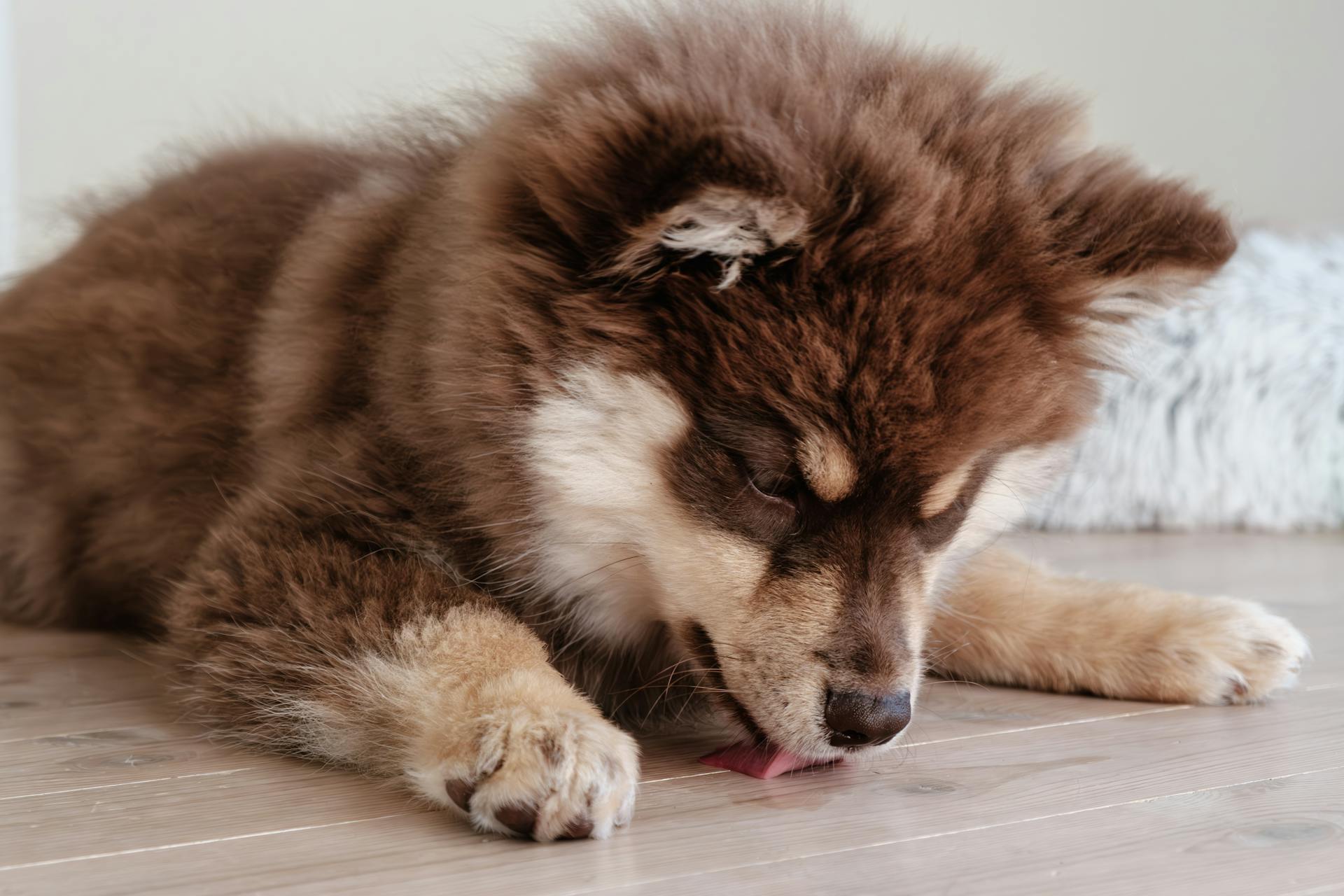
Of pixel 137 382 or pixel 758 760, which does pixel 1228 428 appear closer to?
pixel 758 760

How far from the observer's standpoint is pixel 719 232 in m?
1.69

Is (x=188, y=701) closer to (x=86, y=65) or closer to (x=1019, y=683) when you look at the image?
(x=1019, y=683)

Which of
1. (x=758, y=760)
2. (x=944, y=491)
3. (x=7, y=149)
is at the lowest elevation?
(x=758, y=760)

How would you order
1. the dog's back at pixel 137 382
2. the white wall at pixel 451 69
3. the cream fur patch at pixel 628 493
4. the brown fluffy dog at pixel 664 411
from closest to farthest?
the brown fluffy dog at pixel 664 411 < the cream fur patch at pixel 628 493 < the dog's back at pixel 137 382 < the white wall at pixel 451 69

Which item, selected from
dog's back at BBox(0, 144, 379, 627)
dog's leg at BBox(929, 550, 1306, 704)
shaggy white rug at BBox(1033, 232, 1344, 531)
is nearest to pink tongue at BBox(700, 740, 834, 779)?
dog's leg at BBox(929, 550, 1306, 704)

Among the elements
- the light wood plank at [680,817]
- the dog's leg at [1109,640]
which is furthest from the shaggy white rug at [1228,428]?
the light wood plank at [680,817]

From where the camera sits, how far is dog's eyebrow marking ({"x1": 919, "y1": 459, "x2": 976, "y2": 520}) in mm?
1896

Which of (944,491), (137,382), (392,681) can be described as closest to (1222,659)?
(944,491)

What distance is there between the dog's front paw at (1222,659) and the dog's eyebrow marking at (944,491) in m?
0.66

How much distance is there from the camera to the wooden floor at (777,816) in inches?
59.2

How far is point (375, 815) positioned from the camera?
5.56 ft

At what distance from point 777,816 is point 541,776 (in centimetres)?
34

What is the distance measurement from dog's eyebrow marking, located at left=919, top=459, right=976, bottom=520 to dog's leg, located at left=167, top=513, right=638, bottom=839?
566 mm

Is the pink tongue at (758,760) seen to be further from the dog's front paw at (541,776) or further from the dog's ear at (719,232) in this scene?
the dog's ear at (719,232)
